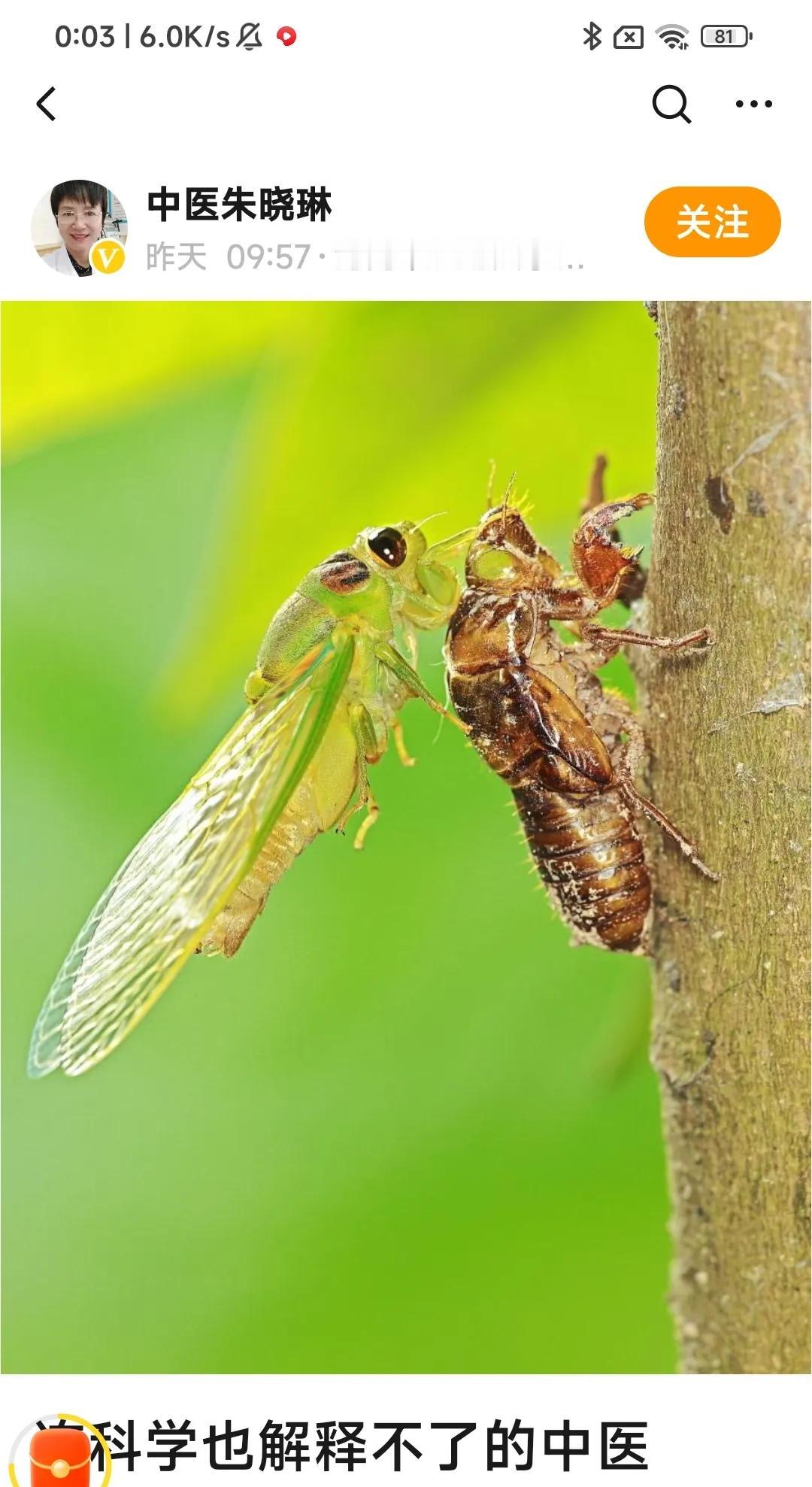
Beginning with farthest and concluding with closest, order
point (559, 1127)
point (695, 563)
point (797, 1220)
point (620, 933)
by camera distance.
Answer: point (559, 1127)
point (620, 933)
point (797, 1220)
point (695, 563)

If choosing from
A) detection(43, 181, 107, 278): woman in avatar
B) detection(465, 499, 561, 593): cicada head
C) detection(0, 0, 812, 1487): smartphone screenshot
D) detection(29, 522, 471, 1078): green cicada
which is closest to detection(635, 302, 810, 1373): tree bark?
detection(0, 0, 812, 1487): smartphone screenshot

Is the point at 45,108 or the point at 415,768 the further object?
the point at 415,768

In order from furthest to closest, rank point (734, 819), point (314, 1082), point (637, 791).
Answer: point (314, 1082) < point (637, 791) < point (734, 819)

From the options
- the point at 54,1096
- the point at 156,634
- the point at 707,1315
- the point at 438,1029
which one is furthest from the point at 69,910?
the point at 707,1315

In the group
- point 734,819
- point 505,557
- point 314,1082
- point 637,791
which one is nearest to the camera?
point 734,819

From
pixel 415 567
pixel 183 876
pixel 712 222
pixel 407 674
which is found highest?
pixel 712 222

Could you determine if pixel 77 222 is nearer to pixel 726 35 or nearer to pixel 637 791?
pixel 726 35

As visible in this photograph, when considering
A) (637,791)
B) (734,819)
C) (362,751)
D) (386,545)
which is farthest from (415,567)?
(734,819)
